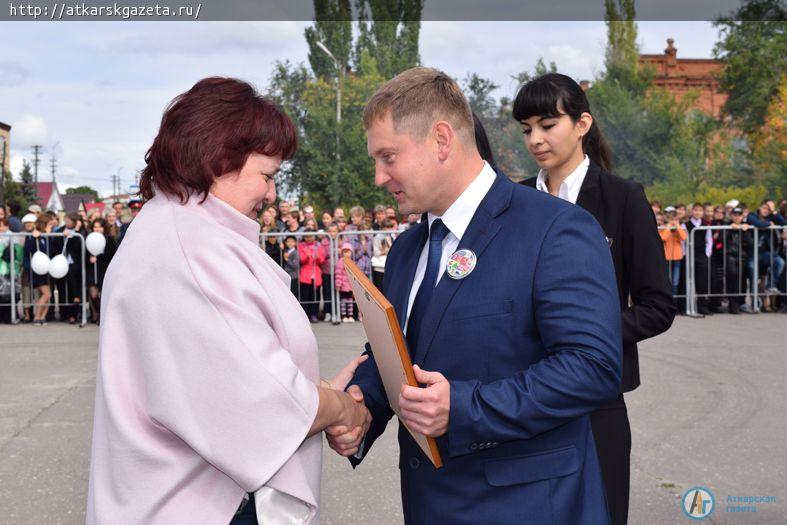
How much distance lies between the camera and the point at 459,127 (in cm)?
222

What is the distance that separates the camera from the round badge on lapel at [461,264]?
81.0 inches

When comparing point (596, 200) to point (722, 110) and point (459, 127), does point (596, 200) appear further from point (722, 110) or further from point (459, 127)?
point (722, 110)

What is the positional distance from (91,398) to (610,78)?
148ft

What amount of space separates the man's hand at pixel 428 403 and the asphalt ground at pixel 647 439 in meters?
2.90

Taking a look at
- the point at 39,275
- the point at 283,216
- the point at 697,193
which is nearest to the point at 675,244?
the point at 283,216

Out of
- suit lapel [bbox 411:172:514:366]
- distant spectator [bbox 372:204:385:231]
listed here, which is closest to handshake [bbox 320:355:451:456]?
suit lapel [bbox 411:172:514:366]

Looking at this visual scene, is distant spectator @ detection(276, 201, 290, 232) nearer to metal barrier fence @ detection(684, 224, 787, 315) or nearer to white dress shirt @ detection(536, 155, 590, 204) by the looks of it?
metal barrier fence @ detection(684, 224, 787, 315)

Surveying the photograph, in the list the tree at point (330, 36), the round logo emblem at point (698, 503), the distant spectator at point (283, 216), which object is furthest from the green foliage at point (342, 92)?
the round logo emblem at point (698, 503)

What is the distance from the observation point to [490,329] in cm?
202

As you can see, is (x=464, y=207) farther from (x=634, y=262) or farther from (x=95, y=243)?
(x=95, y=243)

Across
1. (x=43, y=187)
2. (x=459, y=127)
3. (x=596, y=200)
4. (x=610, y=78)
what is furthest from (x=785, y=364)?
(x=43, y=187)

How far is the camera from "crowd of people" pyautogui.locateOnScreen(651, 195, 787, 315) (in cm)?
1383

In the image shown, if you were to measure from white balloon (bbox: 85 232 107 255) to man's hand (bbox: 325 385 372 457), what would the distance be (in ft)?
37.3

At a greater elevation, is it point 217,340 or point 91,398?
point 217,340
